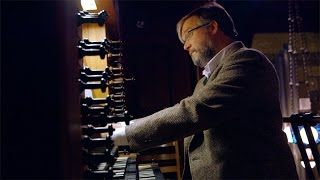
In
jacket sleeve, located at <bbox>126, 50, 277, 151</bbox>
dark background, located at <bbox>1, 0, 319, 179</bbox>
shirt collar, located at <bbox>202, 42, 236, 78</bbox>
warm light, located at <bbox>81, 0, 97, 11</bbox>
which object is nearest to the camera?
dark background, located at <bbox>1, 0, 319, 179</bbox>

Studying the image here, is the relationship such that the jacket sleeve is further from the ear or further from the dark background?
the dark background

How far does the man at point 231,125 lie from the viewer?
2068 millimetres

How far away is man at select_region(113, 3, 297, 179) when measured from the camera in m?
2.07

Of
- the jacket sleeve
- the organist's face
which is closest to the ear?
the organist's face

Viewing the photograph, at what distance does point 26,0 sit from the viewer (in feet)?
2.78

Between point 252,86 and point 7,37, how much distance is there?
172 cm

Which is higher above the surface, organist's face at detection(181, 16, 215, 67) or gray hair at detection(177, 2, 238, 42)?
gray hair at detection(177, 2, 238, 42)

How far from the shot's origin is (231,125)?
238 centimetres

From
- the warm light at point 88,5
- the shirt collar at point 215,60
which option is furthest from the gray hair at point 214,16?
the warm light at point 88,5

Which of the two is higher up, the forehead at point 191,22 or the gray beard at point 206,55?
the forehead at point 191,22

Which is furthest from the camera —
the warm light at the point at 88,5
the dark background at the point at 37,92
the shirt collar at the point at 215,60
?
the shirt collar at the point at 215,60

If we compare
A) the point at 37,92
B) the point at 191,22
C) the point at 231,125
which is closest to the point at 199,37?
the point at 191,22

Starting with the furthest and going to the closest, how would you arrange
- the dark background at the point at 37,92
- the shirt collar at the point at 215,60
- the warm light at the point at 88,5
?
the shirt collar at the point at 215,60, the warm light at the point at 88,5, the dark background at the point at 37,92

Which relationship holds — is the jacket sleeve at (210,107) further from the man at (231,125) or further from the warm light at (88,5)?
the warm light at (88,5)
